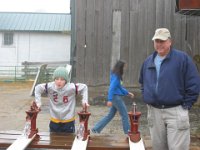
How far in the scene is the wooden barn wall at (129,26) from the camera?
37.8 ft

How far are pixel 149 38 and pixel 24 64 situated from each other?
15720mm

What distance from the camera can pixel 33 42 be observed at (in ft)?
94.7

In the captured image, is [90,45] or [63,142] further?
[90,45]

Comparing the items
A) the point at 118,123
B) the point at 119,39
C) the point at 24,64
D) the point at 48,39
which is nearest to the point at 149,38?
the point at 119,39

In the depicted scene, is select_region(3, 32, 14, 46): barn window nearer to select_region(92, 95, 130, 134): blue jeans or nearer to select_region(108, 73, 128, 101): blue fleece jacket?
select_region(92, 95, 130, 134): blue jeans

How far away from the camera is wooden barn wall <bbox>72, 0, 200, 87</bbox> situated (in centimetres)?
1153

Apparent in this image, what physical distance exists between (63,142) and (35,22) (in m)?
26.3

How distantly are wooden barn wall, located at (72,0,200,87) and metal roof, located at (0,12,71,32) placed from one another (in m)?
16.9

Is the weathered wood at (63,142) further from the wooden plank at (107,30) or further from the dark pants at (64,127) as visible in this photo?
the wooden plank at (107,30)

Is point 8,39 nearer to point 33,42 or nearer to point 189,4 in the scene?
point 33,42

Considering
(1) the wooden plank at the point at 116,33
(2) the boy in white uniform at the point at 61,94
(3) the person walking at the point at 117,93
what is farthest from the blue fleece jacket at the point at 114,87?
(1) the wooden plank at the point at 116,33

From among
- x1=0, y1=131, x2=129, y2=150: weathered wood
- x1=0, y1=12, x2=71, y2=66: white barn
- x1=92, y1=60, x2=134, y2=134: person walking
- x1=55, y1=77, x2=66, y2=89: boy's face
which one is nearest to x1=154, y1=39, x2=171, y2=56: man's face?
x1=0, y1=131, x2=129, y2=150: weathered wood

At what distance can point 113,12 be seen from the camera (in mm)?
11555

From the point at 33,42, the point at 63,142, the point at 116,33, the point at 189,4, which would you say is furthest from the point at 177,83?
the point at 33,42
